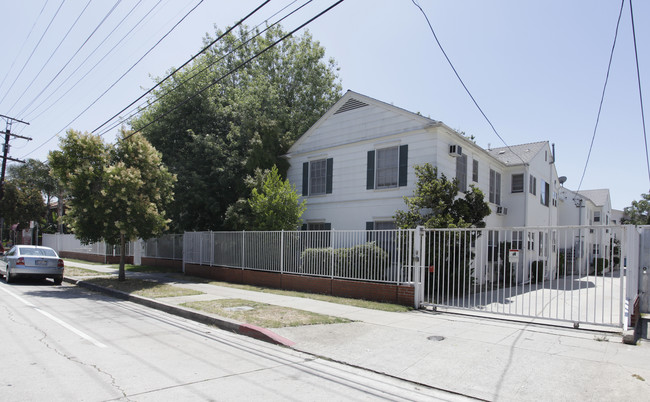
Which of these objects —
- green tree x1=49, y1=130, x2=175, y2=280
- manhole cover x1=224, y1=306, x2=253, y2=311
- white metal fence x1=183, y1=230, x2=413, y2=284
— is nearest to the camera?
manhole cover x1=224, y1=306, x2=253, y2=311

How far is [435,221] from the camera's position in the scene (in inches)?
483

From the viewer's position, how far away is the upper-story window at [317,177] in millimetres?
17625

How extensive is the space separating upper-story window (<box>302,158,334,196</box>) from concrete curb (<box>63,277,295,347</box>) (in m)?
8.43

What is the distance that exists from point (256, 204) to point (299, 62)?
19854mm

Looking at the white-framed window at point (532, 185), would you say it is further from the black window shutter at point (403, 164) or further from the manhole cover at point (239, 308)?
the manhole cover at point (239, 308)

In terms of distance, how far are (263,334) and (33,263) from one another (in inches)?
485

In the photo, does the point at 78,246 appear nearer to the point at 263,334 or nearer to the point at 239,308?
the point at 239,308

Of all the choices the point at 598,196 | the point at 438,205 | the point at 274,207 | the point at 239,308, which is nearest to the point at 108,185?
the point at 274,207

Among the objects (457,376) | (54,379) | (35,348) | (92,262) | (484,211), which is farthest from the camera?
(92,262)

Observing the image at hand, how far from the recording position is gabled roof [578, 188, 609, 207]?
3919 centimetres

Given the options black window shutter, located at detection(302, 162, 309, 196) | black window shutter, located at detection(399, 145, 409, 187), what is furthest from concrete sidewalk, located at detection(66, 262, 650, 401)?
black window shutter, located at detection(302, 162, 309, 196)

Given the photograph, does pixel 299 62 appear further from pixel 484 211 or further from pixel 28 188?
pixel 28 188

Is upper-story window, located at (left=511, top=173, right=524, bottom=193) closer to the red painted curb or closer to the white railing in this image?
the red painted curb

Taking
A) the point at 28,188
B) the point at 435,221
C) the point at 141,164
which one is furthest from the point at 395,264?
the point at 28,188
